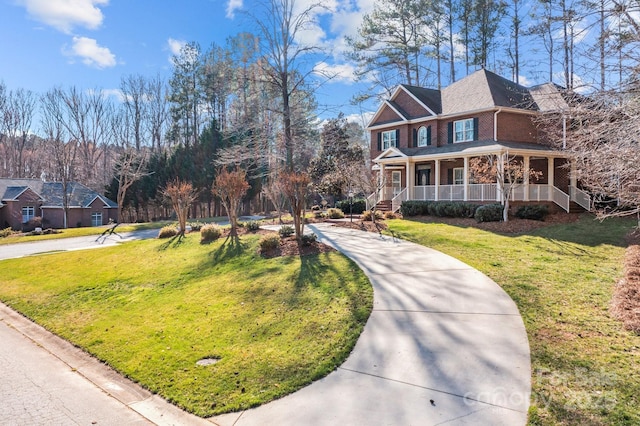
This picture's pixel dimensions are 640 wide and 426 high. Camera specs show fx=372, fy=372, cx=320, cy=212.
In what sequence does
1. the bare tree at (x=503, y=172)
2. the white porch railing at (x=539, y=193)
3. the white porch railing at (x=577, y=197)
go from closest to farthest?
the bare tree at (x=503, y=172) → the white porch railing at (x=539, y=193) → the white porch railing at (x=577, y=197)

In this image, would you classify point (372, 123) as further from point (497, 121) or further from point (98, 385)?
point (98, 385)

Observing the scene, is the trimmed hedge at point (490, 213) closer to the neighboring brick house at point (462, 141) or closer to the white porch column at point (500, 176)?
the white porch column at point (500, 176)

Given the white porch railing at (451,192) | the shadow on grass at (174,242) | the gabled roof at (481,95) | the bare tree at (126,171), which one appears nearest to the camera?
the shadow on grass at (174,242)

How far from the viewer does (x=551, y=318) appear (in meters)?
5.77

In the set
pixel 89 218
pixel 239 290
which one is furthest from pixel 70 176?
pixel 239 290

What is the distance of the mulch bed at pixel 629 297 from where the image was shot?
17.8ft

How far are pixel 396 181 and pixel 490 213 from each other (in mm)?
9955

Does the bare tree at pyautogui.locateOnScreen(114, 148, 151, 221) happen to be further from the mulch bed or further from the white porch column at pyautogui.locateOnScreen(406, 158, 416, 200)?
the mulch bed

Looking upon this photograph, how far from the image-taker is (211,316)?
728 centimetres

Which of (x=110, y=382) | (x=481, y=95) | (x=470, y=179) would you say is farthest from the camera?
(x=481, y=95)

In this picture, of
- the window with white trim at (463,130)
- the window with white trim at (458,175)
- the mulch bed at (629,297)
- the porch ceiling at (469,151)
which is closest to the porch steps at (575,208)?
the porch ceiling at (469,151)

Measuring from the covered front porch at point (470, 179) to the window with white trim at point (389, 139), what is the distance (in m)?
1.41

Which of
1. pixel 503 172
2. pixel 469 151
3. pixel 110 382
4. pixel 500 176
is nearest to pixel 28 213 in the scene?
pixel 110 382

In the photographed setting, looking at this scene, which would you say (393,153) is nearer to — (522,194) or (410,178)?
(410,178)
